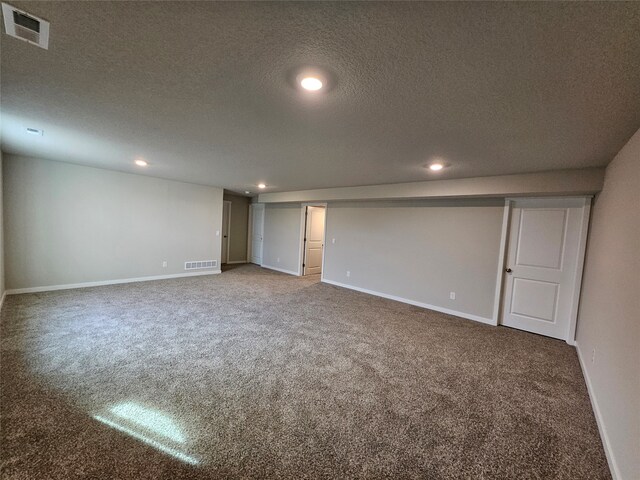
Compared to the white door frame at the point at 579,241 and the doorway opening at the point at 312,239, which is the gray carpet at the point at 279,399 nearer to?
the white door frame at the point at 579,241

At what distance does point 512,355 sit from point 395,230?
2885 millimetres

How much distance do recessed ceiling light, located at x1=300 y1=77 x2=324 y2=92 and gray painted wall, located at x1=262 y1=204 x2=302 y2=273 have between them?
5.87 metres

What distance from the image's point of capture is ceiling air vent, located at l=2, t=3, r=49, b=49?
121 cm

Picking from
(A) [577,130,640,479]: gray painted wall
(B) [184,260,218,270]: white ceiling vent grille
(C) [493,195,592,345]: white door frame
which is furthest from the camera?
(B) [184,260,218,270]: white ceiling vent grille

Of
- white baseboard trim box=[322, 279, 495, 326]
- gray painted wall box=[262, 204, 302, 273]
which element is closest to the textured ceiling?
white baseboard trim box=[322, 279, 495, 326]

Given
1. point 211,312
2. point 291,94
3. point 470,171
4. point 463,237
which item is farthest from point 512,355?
point 211,312

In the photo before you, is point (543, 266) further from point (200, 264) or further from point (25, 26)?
Answer: point (200, 264)

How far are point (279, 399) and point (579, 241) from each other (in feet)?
14.2

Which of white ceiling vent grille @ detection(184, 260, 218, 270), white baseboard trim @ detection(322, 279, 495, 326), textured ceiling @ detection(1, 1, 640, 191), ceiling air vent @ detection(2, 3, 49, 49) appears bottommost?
white baseboard trim @ detection(322, 279, 495, 326)

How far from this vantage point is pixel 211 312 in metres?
4.18

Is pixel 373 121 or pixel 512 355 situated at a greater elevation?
pixel 373 121

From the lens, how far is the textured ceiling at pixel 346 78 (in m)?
1.14

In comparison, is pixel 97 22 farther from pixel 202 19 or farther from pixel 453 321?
pixel 453 321

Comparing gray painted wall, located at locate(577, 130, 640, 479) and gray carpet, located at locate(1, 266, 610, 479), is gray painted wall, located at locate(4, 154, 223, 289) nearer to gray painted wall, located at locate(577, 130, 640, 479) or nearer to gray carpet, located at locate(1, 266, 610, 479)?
gray carpet, located at locate(1, 266, 610, 479)
